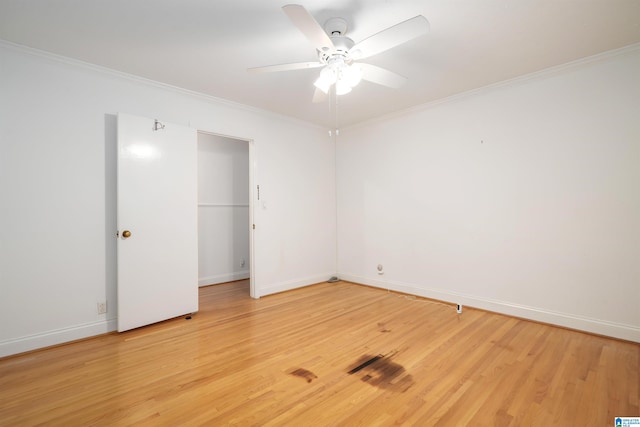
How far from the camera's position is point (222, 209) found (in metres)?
5.12

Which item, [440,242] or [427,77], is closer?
[427,77]

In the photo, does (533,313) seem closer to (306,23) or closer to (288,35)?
(306,23)

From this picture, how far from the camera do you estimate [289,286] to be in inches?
172

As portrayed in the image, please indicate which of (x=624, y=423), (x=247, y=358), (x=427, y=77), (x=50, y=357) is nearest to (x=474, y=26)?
(x=427, y=77)

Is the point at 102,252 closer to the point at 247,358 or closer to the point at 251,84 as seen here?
the point at 247,358

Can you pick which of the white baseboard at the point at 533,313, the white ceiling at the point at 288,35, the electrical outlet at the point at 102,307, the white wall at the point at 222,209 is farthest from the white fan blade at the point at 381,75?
the white wall at the point at 222,209

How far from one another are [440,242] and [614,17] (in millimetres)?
2511

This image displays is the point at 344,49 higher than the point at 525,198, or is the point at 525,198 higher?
the point at 344,49

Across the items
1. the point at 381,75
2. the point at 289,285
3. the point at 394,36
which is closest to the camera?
the point at 394,36

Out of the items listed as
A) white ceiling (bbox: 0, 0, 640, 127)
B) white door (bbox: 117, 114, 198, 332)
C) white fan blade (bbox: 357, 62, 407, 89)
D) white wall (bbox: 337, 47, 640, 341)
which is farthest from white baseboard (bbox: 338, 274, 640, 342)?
white door (bbox: 117, 114, 198, 332)

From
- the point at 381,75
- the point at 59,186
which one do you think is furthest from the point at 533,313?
the point at 59,186

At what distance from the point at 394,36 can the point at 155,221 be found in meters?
2.80

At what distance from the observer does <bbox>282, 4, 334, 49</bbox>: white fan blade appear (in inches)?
60.9

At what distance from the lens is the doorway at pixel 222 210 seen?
4871mm
